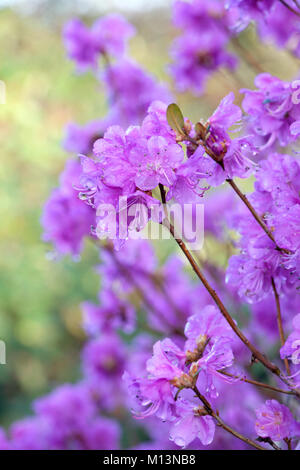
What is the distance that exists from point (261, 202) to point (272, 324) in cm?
45

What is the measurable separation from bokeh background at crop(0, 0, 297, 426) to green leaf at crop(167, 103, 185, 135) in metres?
1.36

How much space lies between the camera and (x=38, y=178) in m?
3.08

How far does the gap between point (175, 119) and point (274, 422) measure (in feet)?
1.05

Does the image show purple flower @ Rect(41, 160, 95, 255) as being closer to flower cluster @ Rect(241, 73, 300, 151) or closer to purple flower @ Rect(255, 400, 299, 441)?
flower cluster @ Rect(241, 73, 300, 151)

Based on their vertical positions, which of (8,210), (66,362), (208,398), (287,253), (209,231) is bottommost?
(66,362)

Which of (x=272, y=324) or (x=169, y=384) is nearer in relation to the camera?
(x=169, y=384)

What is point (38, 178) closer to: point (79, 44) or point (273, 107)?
point (79, 44)

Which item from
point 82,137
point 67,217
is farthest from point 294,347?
point 82,137

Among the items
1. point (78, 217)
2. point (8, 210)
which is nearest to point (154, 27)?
point (8, 210)

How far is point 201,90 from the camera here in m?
1.33

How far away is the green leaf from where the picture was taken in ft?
1.87

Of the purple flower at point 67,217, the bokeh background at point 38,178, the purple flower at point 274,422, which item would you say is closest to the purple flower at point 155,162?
the purple flower at point 274,422

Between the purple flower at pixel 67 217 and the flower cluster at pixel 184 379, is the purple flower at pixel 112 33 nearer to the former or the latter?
the purple flower at pixel 67 217

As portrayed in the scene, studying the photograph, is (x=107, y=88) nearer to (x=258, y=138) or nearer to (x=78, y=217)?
(x=78, y=217)
